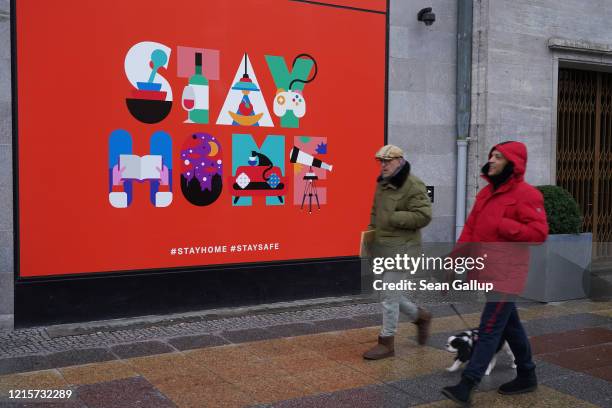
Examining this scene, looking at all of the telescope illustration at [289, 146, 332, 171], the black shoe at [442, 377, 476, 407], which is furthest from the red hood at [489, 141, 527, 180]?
the telescope illustration at [289, 146, 332, 171]

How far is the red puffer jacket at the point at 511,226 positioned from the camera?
4.59 m

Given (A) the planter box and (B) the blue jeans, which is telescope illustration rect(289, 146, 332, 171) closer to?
(A) the planter box

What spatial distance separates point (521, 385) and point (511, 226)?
1301 mm

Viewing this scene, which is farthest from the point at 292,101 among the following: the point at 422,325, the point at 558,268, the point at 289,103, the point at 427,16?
the point at 558,268

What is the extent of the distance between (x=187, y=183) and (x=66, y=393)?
308 cm

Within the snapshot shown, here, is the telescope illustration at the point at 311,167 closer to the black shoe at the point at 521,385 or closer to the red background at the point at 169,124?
the red background at the point at 169,124

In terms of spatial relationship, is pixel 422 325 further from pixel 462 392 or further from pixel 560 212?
pixel 560 212

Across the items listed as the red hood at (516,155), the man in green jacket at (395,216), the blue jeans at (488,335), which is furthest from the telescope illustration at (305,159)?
the blue jeans at (488,335)

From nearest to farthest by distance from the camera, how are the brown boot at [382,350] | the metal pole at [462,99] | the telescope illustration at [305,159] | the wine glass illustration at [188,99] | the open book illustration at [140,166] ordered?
1. the brown boot at [382,350]
2. the open book illustration at [140,166]
3. the wine glass illustration at [188,99]
4. the telescope illustration at [305,159]
5. the metal pole at [462,99]

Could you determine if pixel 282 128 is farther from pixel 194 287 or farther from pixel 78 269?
pixel 78 269

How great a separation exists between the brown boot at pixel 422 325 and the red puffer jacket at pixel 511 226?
142cm

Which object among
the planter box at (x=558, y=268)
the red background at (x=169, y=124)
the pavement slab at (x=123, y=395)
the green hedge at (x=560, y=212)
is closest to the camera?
the pavement slab at (x=123, y=395)

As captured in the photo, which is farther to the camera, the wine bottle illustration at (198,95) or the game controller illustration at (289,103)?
the game controller illustration at (289,103)

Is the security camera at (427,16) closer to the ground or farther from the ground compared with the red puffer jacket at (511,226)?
farther from the ground
